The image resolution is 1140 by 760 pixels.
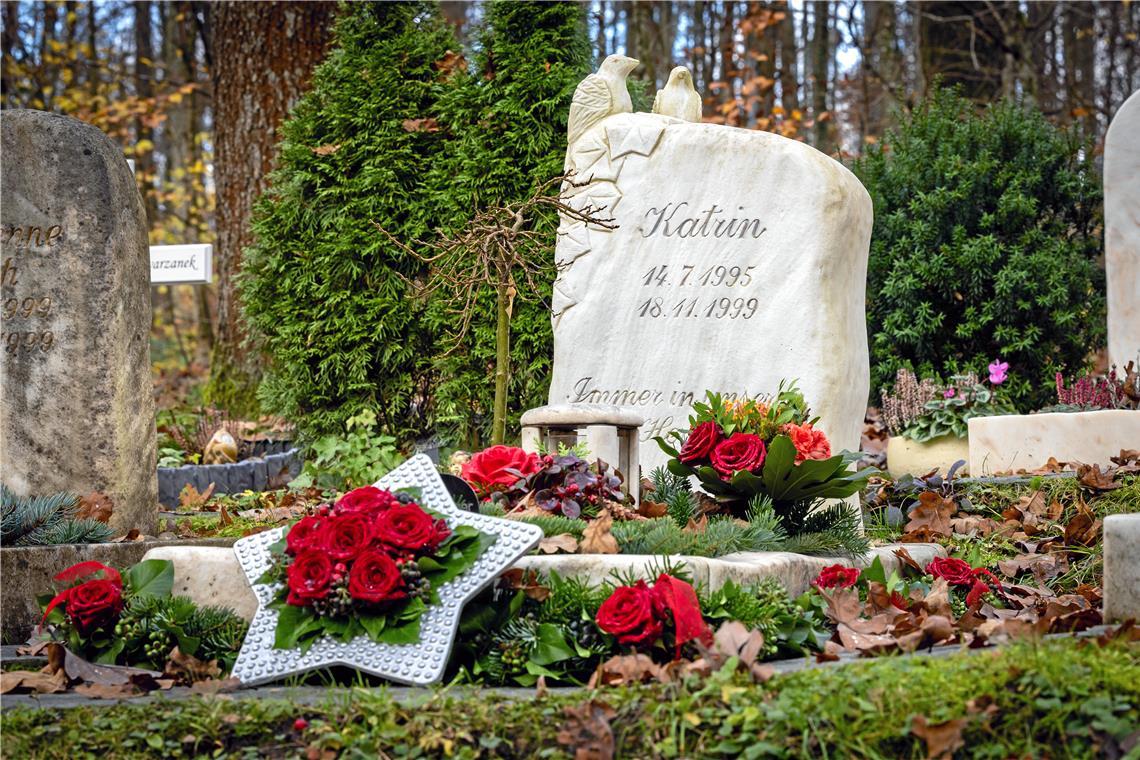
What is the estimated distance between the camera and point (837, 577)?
385 centimetres

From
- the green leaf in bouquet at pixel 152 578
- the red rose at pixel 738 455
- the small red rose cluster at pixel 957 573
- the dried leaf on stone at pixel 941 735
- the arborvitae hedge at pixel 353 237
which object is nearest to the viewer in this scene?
the dried leaf on stone at pixel 941 735

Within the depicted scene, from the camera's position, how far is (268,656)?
321cm

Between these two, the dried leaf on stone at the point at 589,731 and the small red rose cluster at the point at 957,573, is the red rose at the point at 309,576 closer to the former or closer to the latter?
the dried leaf on stone at the point at 589,731

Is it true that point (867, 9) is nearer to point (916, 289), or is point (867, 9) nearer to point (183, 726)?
point (916, 289)

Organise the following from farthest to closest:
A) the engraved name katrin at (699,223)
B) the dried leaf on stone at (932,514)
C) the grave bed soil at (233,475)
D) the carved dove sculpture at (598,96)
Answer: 1. the grave bed soil at (233,475)
2. the carved dove sculpture at (598,96)
3. the engraved name katrin at (699,223)
4. the dried leaf on stone at (932,514)

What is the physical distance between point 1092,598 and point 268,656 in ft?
9.27

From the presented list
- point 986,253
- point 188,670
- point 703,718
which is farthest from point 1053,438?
point 188,670

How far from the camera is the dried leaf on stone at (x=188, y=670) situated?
330 centimetres

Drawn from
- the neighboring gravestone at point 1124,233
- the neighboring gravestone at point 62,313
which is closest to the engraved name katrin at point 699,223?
the neighboring gravestone at point 62,313

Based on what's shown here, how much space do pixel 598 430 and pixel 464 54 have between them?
4.74 m

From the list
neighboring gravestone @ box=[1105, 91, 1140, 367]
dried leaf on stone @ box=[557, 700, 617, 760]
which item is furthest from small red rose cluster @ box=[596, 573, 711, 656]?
neighboring gravestone @ box=[1105, 91, 1140, 367]

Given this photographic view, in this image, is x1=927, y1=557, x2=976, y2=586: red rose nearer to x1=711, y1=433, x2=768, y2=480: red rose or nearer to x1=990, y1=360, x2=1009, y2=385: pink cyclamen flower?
x1=711, y1=433, x2=768, y2=480: red rose

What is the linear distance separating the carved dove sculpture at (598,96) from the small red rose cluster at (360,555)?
414 centimetres

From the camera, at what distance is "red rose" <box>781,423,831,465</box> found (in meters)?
4.34
